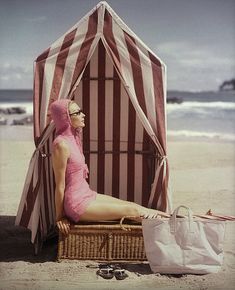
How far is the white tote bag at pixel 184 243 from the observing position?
4172 millimetres

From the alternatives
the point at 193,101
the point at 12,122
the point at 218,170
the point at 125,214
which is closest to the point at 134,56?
the point at 125,214

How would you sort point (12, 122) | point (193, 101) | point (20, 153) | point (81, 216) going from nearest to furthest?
point (81, 216), point (20, 153), point (12, 122), point (193, 101)

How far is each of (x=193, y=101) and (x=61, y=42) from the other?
34.1 metres

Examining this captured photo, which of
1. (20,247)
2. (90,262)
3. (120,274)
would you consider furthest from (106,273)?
(20,247)

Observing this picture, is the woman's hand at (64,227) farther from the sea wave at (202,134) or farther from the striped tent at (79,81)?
the sea wave at (202,134)

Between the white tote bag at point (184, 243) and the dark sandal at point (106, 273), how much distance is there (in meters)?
0.39

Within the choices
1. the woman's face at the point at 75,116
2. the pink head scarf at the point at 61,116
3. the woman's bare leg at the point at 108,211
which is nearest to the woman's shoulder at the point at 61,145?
the pink head scarf at the point at 61,116

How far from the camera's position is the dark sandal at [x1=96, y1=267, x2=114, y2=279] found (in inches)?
165

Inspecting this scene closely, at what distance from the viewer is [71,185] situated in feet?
→ 15.1

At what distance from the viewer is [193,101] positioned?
38188mm

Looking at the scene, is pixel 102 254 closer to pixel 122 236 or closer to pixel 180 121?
pixel 122 236

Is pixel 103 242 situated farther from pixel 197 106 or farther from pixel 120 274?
pixel 197 106

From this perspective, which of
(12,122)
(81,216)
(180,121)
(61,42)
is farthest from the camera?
(180,121)

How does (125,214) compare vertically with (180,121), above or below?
below
